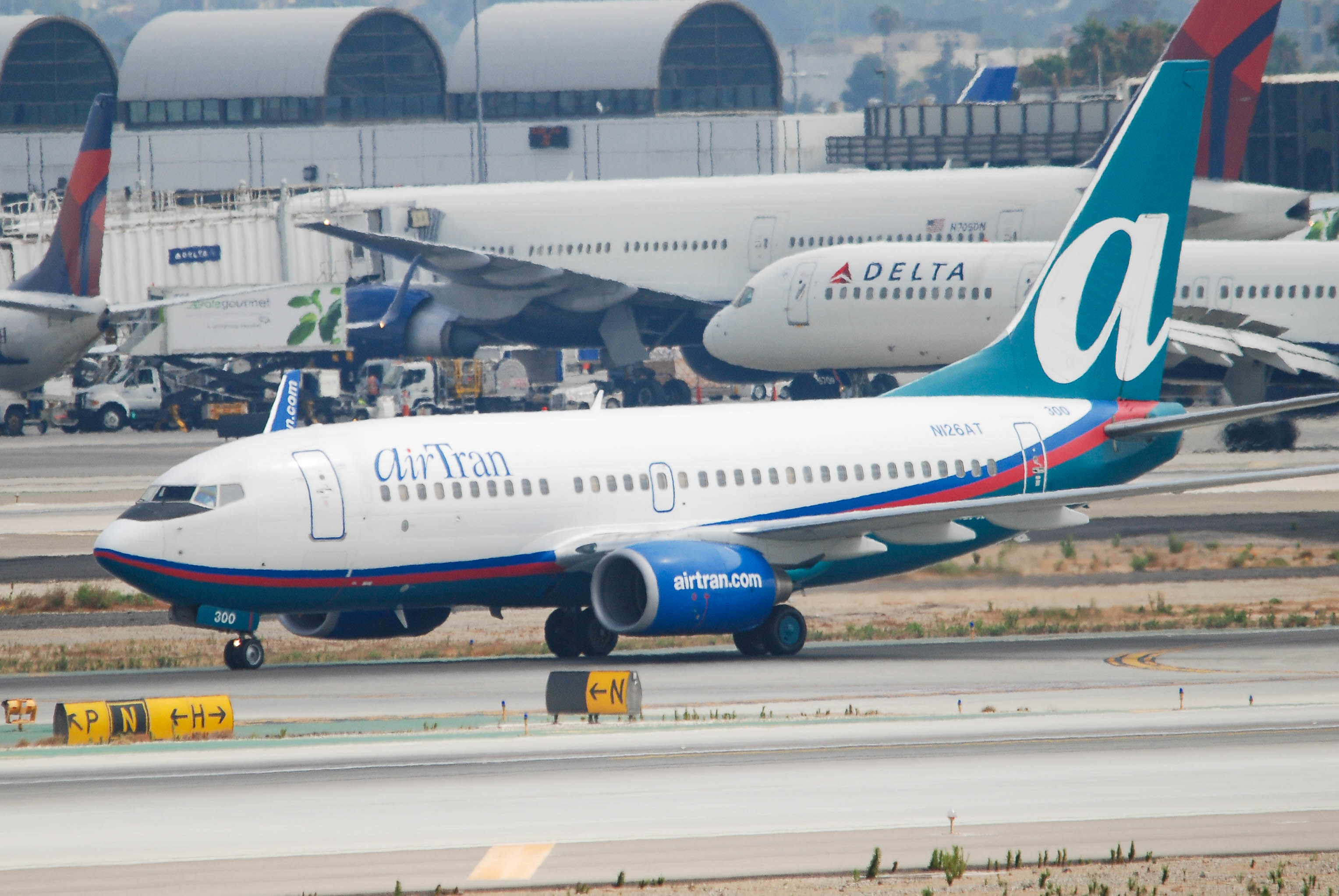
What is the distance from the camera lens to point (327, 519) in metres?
27.7

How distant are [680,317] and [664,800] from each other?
55.9 meters

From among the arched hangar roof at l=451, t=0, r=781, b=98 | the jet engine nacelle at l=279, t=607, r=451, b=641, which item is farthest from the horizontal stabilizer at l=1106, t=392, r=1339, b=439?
the arched hangar roof at l=451, t=0, r=781, b=98

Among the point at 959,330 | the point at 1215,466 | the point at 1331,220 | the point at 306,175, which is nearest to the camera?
the point at 1215,466

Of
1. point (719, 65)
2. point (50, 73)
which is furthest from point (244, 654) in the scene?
point (719, 65)

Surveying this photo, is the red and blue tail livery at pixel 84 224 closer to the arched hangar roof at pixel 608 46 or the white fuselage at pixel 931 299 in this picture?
the white fuselage at pixel 931 299

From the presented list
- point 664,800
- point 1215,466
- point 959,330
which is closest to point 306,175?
point 959,330

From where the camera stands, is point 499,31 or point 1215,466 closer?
point 1215,466

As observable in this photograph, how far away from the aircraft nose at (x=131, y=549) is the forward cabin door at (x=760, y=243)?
154ft

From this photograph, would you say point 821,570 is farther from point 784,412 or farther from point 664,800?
point 664,800

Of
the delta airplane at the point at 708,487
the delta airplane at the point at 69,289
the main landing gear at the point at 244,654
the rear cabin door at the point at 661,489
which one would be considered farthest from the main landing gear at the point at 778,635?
the delta airplane at the point at 69,289

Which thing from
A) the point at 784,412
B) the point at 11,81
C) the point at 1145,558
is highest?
the point at 11,81

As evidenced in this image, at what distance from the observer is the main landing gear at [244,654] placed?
28.9 m

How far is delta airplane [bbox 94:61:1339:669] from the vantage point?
27.7 m

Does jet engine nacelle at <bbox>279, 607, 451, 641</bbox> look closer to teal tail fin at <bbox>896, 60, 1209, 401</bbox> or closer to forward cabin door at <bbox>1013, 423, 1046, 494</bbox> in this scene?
teal tail fin at <bbox>896, 60, 1209, 401</bbox>
